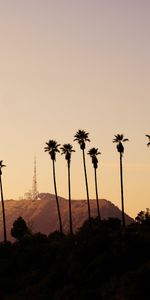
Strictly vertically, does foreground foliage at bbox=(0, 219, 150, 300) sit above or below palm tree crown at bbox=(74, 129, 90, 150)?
below

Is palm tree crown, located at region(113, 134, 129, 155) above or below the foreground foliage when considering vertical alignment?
above

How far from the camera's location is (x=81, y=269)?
68812 mm

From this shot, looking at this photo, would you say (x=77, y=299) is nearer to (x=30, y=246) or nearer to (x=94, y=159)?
(x=30, y=246)

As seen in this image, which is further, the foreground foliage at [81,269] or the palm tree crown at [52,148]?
the palm tree crown at [52,148]

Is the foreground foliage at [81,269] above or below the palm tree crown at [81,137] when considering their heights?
below

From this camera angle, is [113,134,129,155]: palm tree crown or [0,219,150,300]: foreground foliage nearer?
[0,219,150,300]: foreground foliage

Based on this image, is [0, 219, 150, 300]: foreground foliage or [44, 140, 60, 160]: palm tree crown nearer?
[0, 219, 150, 300]: foreground foliage

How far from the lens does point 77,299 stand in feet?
197

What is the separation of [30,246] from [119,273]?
75.5 ft

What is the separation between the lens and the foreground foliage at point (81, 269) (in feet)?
197

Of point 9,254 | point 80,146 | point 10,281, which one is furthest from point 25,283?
point 80,146

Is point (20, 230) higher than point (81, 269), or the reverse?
point (20, 230)

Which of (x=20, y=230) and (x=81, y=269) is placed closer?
(x=81, y=269)

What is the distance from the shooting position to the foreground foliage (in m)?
60.0
